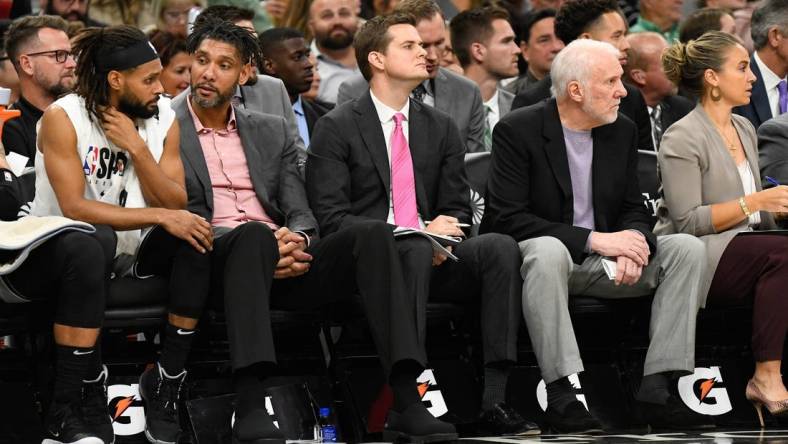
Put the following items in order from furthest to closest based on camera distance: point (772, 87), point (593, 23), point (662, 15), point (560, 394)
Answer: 1. point (662, 15)
2. point (593, 23)
3. point (772, 87)
4. point (560, 394)

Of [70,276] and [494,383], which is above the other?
[70,276]

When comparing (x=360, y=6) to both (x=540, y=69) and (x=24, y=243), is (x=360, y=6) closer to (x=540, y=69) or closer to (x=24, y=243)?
(x=540, y=69)

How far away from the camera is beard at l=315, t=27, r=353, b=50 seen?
31.0 ft

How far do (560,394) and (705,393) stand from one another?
0.87 metres

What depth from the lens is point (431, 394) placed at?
6.18 meters

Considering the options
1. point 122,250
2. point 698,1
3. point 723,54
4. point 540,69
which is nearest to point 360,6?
point 540,69

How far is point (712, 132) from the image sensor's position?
6891mm

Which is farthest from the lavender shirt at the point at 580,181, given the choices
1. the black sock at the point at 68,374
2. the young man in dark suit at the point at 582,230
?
the black sock at the point at 68,374

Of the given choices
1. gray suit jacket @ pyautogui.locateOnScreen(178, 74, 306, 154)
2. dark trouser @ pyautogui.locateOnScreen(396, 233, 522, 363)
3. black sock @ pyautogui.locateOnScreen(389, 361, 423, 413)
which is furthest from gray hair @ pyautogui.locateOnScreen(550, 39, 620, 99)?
black sock @ pyautogui.locateOnScreen(389, 361, 423, 413)

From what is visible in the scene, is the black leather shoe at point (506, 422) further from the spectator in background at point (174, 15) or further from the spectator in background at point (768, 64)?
the spectator in background at point (174, 15)

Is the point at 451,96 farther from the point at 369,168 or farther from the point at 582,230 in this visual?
the point at 582,230

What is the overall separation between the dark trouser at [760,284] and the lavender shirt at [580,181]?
67 centimetres

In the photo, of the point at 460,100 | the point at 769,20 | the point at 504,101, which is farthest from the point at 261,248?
the point at 769,20

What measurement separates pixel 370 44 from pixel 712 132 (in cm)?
178
